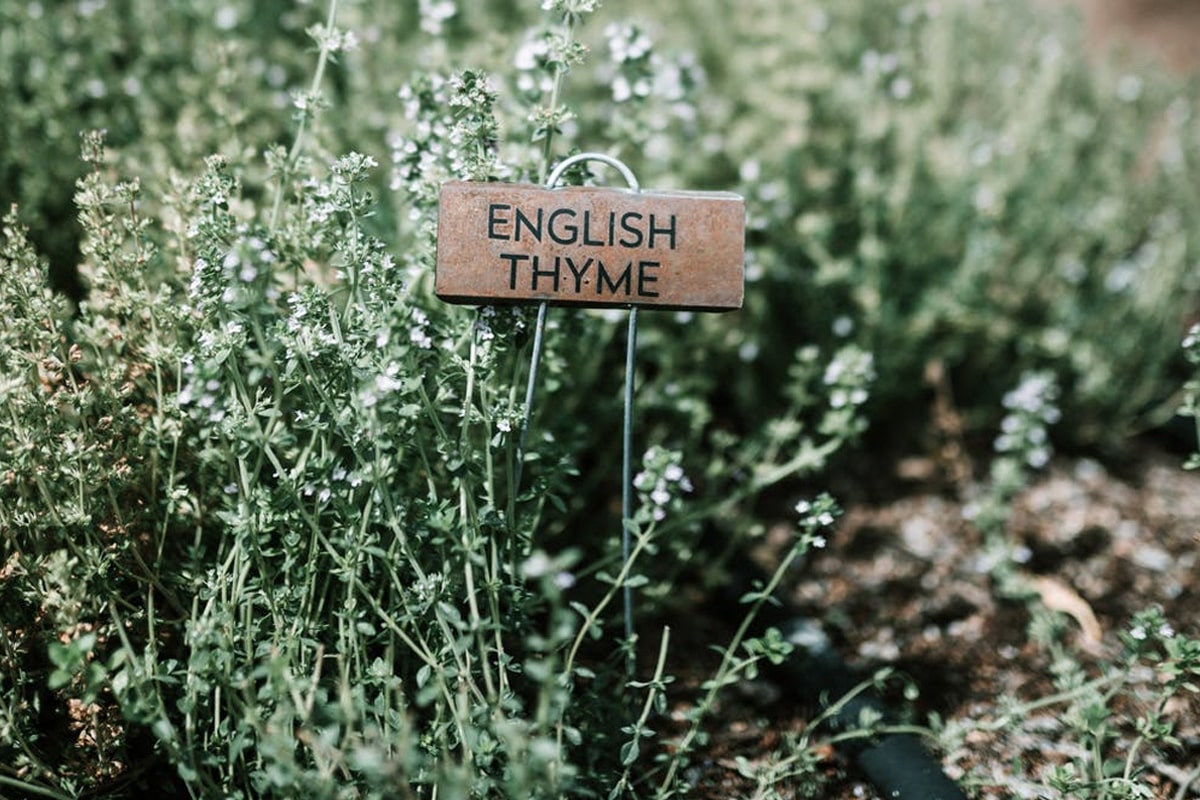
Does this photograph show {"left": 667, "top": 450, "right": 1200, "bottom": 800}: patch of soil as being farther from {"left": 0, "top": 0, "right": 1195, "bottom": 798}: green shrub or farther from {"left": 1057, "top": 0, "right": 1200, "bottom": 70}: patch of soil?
{"left": 1057, "top": 0, "right": 1200, "bottom": 70}: patch of soil

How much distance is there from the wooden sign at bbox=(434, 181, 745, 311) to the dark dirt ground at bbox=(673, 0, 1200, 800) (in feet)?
2.95

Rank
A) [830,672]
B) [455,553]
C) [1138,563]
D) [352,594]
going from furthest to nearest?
[1138,563]
[830,672]
[455,553]
[352,594]

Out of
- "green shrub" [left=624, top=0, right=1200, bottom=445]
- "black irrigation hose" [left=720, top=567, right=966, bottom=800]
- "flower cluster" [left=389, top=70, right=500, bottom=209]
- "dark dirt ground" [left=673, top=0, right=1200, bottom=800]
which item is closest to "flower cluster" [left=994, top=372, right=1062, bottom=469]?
"dark dirt ground" [left=673, top=0, right=1200, bottom=800]

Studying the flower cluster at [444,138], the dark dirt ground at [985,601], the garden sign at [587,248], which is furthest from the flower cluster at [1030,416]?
the flower cluster at [444,138]

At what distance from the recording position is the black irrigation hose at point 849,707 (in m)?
1.79

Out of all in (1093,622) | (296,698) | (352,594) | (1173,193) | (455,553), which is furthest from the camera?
(1173,193)

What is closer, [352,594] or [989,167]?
[352,594]

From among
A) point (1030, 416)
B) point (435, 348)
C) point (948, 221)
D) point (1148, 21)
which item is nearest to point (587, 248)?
point (435, 348)

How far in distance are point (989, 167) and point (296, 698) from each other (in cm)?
284

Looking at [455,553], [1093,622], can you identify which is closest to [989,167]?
[1093,622]

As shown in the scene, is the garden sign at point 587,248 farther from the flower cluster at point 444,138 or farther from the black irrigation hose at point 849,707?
the black irrigation hose at point 849,707

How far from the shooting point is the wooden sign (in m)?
1.52

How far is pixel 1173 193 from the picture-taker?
3.31m

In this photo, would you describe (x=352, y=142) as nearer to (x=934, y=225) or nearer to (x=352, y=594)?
(x=352, y=594)
